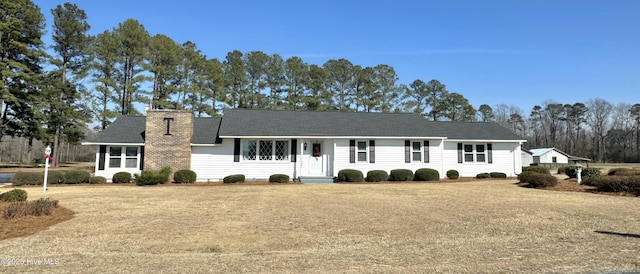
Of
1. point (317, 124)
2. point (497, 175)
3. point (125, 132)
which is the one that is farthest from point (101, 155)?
point (497, 175)

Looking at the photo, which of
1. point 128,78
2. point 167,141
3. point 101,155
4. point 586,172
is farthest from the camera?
point 128,78

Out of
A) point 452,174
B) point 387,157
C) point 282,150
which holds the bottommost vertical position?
point 452,174

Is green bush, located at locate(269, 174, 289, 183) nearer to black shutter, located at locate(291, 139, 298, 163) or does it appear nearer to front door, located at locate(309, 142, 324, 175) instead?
black shutter, located at locate(291, 139, 298, 163)

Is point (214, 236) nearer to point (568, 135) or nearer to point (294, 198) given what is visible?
point (294, 198)

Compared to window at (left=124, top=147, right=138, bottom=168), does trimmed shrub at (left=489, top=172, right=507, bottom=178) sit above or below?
below

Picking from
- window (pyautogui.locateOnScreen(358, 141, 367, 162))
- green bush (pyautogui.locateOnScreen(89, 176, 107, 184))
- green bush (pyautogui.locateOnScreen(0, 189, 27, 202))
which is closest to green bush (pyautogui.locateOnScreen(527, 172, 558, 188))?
window (pyautogui.locateOnScreen(358, 141, 367, 162))

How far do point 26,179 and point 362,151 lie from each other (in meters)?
18.0

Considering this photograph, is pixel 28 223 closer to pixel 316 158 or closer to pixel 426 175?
pixel 316 158

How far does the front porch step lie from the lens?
2059cm

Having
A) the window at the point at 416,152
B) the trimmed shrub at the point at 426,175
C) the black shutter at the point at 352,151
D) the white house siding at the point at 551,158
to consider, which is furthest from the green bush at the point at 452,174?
the white house siding at the point at 551,158

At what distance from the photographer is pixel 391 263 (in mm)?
5227

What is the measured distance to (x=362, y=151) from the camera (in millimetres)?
22531

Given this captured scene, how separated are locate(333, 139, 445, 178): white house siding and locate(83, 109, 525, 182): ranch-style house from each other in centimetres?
6

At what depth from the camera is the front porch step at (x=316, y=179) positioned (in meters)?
20.6
